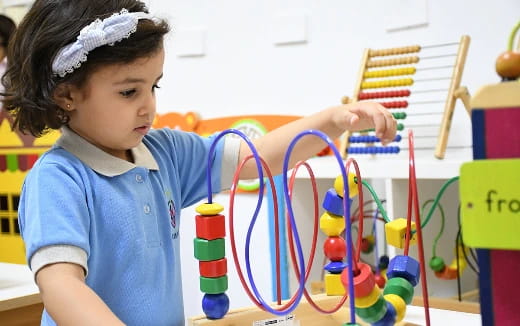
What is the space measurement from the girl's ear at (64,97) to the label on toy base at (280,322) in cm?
35

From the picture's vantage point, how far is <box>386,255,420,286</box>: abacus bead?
2.24ft

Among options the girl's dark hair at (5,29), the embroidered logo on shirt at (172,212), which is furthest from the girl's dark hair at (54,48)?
the girl's dark hair at (5,29)

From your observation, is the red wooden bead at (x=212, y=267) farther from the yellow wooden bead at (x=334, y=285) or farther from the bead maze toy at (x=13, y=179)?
the bead maze toy at (x=13, y=179)

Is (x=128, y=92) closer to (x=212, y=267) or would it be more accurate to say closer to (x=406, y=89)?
(x=212, y=267)

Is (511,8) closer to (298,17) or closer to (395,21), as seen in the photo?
(395,21)

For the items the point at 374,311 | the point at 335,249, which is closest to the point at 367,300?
the point at 374,311

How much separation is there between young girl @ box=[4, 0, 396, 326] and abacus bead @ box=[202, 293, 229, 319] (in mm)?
100

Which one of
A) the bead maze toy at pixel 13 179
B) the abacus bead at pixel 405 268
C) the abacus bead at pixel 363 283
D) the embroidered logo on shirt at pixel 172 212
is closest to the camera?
the abacus bead at pixel 363 283

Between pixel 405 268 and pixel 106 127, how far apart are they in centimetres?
40

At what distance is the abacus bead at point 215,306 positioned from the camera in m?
0.76

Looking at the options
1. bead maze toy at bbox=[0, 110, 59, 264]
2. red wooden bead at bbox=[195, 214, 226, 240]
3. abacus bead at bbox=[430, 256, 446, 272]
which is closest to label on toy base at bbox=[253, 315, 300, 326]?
red wooden bead at bbox=[195, 214, 226, 240]

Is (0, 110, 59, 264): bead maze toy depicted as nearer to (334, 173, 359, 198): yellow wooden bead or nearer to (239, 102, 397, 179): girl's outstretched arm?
(239, 102, 397, 179): girl's outstretched arm

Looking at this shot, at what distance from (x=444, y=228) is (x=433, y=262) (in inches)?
5.9

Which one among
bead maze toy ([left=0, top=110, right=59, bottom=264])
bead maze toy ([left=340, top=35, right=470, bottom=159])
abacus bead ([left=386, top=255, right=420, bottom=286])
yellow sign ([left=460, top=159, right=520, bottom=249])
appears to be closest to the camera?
yellow sign ([left=460, top=159, right=520, bottom=249])
